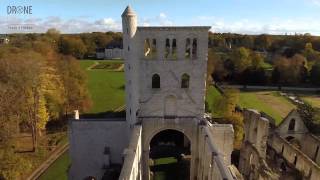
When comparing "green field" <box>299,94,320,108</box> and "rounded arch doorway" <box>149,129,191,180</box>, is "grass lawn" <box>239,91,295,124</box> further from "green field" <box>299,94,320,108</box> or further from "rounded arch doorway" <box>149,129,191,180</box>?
"rounded arch doorway" <box>149,129,191,180</box>

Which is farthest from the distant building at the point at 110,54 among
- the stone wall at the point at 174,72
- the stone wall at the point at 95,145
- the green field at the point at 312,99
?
the stone wall at the point at 174,72

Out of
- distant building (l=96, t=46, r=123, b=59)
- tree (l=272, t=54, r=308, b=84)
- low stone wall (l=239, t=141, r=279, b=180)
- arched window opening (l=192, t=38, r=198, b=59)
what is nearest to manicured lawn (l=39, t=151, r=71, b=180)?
arched window opening (l=192, t=38, r=198, b=59)

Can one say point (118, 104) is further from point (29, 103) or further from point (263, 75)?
point (263, 75)

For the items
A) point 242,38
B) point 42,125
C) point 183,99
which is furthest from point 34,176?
point 242,38

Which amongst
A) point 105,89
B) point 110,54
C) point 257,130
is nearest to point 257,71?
point 105,89

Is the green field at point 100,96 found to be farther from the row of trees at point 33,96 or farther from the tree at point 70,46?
the tree at point 70,46

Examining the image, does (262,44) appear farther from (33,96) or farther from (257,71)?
(33,96)

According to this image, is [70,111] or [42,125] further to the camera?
[70,111]
